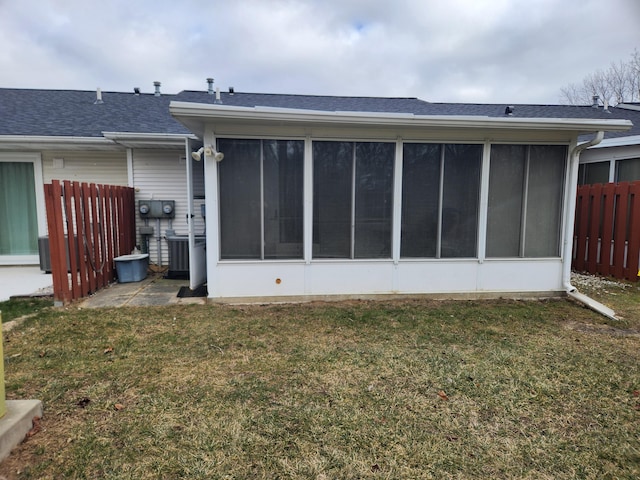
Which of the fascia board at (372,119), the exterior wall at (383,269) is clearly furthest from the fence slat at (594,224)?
the fascia board at (372,119)

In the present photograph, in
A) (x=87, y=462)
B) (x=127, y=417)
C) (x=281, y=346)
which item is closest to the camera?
(x=87, y=462)

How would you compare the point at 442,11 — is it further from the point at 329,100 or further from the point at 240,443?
the point at 240,443

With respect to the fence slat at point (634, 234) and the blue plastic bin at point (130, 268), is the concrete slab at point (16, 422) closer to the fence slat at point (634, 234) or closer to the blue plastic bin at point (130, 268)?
the blue plastic bin at point (130, 268)

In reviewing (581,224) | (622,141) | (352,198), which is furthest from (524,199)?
(622,141)

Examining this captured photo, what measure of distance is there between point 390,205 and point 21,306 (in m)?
5.12

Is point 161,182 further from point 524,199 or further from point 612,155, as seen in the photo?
point 612,155

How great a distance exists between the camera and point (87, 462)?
1.92 metres

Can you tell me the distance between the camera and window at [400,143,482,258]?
5001mm

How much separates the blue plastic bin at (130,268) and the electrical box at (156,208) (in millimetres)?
1129

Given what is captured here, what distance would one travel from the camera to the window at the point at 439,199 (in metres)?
5.00

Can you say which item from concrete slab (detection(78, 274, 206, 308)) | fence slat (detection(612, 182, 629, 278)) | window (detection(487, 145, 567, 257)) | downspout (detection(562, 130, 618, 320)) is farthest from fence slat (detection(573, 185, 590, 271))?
concrete slab (detection(78, 274, 206, 308))

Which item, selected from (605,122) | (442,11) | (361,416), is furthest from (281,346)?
(442,11)

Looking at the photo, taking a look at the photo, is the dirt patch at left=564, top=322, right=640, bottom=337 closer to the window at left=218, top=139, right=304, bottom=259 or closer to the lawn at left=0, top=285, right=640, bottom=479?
the lawn at left=0, top=285, right=640, bottom=479

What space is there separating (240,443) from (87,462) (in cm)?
81
